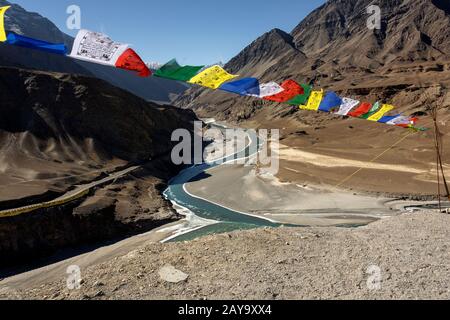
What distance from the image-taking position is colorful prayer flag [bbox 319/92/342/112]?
27516mm

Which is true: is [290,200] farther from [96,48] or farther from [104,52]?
[96,48]

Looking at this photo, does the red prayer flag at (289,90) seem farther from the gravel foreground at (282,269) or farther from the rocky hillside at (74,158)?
the rocky hillside at (74,158)

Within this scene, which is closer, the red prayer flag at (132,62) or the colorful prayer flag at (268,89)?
the red prayer flag at (132,62)

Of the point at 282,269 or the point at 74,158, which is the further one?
the point at 74,158

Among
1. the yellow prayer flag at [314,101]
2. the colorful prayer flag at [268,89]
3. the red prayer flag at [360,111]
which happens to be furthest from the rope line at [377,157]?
the colorful prayer flag at [268,89]

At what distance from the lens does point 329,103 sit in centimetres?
2817

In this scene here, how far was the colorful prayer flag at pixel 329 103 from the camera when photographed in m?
27.5

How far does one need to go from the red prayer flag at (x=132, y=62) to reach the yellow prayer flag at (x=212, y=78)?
251cm

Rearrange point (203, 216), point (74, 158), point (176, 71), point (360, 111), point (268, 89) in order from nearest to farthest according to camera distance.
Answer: point (176, 71), point (268, 89), point (360, 111), point (203, 216), point (74, 158)

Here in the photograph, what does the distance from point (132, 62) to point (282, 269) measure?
37.8 ft

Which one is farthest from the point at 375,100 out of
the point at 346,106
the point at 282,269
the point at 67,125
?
the point at 282,269

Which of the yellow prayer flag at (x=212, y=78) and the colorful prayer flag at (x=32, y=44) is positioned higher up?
the colorful prayer flag at (x=32, y=44)
